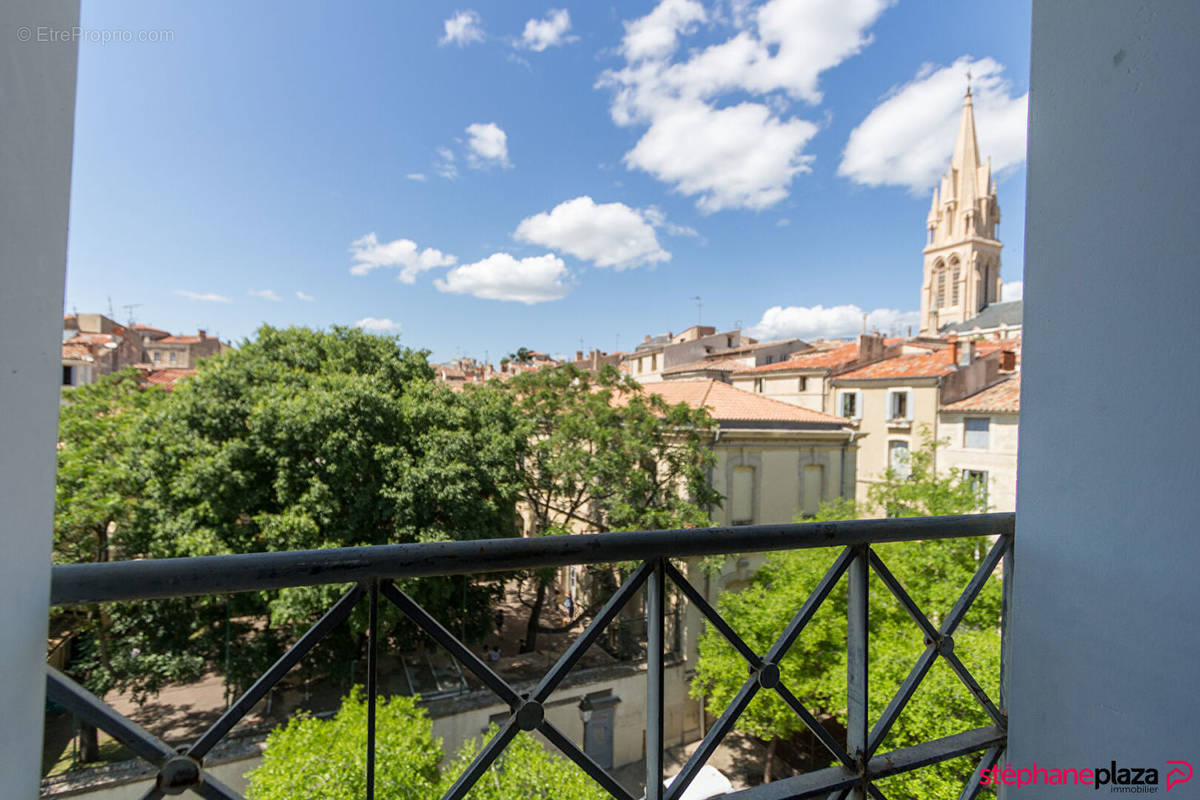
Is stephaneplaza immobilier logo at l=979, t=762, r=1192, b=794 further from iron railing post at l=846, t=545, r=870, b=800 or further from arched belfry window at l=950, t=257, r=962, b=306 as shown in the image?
arched belfry window at l=950, t=257, r=962, b=306

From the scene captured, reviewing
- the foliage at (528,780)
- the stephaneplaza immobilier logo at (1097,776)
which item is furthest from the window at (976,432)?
the stephaneplaza immobilier logo at (1097,776)

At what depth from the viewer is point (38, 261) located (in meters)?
0.78

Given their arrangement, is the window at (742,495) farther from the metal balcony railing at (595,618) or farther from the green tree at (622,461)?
the metal balcony railing at (595,618)

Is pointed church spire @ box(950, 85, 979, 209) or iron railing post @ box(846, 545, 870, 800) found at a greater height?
pointed church spire @ box(950, 85, 979, 209)

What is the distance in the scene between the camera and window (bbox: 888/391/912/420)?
19.8 m

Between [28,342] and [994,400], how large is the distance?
2120 centimetres

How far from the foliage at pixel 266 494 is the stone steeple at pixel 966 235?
60.9m

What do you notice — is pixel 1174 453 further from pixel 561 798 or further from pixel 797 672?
pixel 797 672

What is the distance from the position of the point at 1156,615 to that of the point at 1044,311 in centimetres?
69

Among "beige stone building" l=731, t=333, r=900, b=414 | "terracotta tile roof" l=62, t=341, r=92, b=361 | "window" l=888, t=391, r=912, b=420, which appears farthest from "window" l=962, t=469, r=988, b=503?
"terracotta tile roof" l=62, t=341, r=92, b=361

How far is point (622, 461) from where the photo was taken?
13125 millimetres

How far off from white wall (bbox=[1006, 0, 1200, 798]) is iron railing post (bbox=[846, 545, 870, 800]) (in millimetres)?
437

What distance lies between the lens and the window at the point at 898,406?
19.8m

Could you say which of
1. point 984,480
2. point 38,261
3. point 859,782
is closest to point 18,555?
point 38,261
